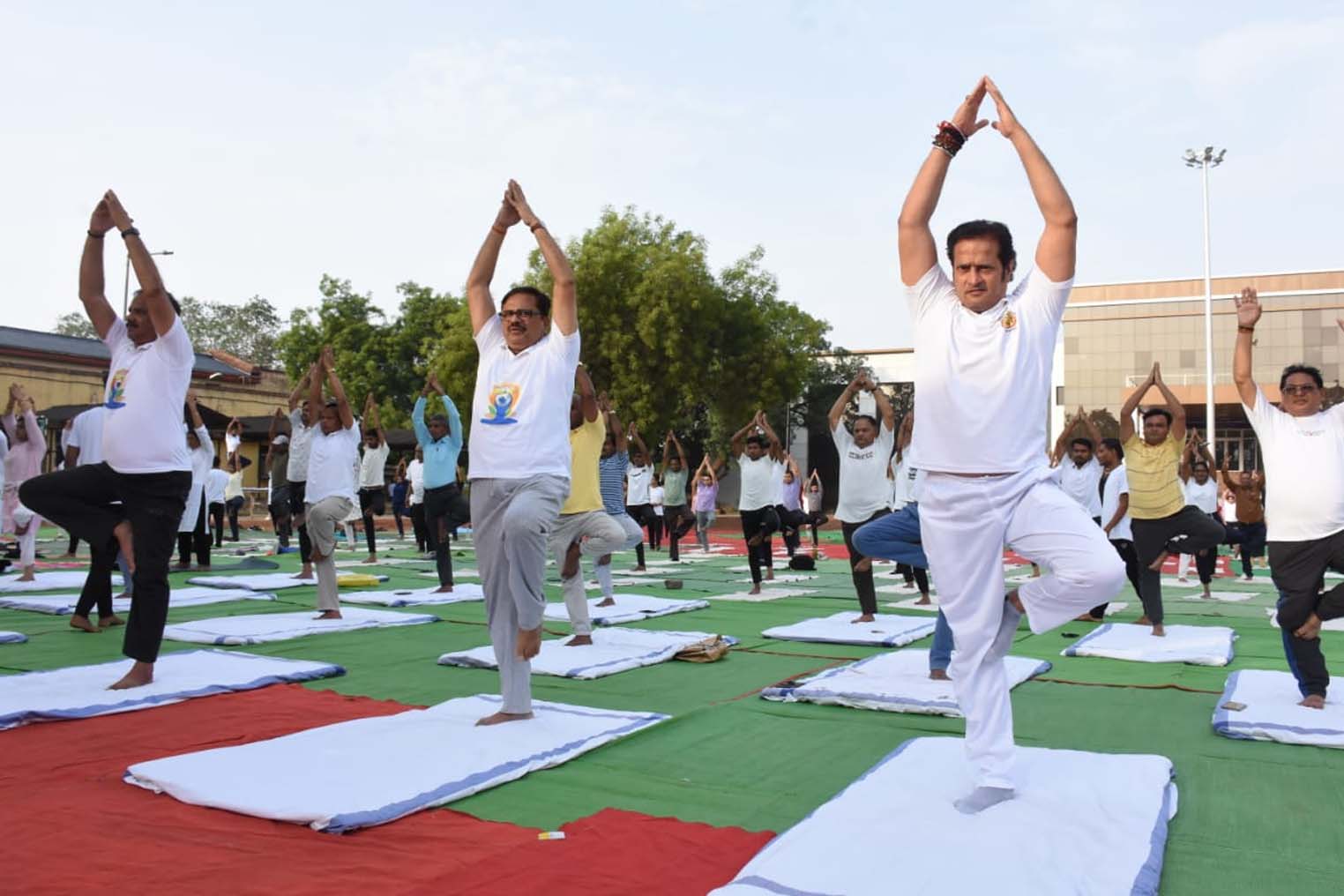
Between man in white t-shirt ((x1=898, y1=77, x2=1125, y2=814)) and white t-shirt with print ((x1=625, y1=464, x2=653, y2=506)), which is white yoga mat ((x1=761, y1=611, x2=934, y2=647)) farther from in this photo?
white t-shirt with print ((x1=625, y1=464, x2=653, y2=506))

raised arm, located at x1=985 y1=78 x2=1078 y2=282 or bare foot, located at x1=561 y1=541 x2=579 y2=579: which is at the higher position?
raised arm, located at x1=985 y1=78 x2=1078 y2=282

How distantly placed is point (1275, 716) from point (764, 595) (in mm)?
7013

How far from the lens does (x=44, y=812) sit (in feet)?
12.0

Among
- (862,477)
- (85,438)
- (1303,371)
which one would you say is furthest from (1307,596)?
(85,438)

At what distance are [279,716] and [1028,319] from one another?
3916 millimetres

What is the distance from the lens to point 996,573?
3680 millimetres

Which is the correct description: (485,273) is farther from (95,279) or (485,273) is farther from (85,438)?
(85,438)

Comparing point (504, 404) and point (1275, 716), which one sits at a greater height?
point (504, 404)

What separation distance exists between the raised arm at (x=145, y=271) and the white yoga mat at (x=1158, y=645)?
6.15 m

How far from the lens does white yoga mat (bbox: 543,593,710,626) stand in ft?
29.9

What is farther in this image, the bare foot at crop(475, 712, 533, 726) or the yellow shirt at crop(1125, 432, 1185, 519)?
the yellow shirt at crop(1125, 432, 1185, 519)

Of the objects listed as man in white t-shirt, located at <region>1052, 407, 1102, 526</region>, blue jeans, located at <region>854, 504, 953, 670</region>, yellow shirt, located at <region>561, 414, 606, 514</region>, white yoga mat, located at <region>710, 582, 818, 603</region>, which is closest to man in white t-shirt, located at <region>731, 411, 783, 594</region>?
white yoga mat, located at <region>710, 582, 818, 603</region>

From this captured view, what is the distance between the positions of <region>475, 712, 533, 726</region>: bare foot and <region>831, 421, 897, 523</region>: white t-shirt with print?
604 cm

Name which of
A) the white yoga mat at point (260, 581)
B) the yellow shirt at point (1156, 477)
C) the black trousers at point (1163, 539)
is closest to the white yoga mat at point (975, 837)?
the black trousers at point (1163, 539)
